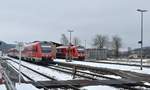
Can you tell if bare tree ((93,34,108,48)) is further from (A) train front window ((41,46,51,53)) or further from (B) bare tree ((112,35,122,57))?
(A) train front window ((41,46,51,53))

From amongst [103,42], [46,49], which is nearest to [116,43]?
[103,42]

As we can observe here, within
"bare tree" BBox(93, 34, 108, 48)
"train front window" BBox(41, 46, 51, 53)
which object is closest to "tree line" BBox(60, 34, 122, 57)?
"bare tree" BBox(93, 34, 108, 48)

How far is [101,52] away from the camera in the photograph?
312ft

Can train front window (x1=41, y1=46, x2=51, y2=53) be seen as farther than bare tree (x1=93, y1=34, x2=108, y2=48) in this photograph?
No

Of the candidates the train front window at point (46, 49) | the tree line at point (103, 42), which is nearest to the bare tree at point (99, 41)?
the tree line at point (103, 42)

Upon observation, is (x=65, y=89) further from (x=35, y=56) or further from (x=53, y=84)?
(x=35, y=56)

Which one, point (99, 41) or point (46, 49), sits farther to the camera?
point (99, 41)

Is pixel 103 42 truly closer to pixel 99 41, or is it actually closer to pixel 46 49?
pixel 99 41

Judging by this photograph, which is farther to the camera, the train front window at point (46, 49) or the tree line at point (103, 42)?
the tree line at point (103, 42)

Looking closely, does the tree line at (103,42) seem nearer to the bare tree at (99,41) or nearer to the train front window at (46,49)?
the bare tree at (99,41)

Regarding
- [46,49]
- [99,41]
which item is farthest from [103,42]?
[46,49]

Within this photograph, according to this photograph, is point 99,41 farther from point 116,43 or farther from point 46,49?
point 46,49

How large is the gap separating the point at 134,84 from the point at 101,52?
7315 cm

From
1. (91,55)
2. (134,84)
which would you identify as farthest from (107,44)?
(134,84)
